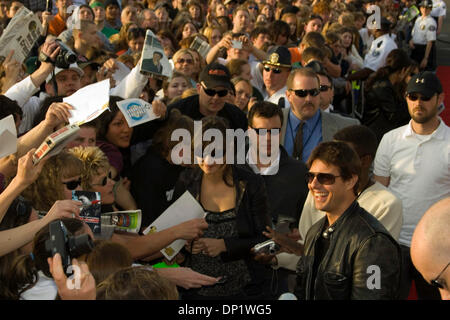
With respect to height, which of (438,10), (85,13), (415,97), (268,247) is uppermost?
(85,13)

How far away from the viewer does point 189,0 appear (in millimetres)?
12477

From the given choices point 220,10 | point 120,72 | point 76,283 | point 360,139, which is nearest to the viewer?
point 76,283

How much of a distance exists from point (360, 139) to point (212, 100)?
6.29 feet

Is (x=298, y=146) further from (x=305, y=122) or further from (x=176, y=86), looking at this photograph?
(x=176, y=86)

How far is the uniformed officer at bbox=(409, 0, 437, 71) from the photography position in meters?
13.5

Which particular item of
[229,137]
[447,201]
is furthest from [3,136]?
[447,201]

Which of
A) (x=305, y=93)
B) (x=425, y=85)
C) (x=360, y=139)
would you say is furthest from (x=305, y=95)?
(x=360, y=139)

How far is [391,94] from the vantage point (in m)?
6.92

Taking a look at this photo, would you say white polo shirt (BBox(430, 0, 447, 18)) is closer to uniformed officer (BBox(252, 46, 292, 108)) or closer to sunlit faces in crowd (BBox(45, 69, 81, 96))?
uniformed officer (BBox(252, 46, 292, 108))

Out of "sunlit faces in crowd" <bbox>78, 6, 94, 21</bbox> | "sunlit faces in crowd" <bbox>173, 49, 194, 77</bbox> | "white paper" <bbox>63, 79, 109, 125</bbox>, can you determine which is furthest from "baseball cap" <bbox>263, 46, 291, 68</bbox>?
"sunlit faces in crowd" <bbox>78, 6, 94, 21</bbox>

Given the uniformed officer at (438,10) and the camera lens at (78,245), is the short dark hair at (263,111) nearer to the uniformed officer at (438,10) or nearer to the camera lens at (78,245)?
the camera lens at (78,245)

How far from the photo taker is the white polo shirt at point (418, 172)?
4254mm

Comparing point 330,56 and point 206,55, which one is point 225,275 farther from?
point 330,56

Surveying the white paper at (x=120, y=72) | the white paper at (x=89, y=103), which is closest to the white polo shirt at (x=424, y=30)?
the white paper at (x=120, y=72)
